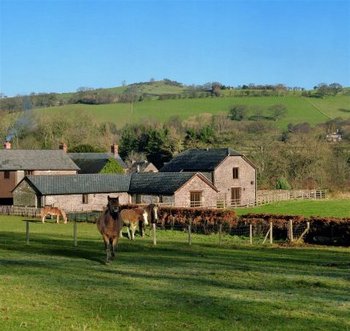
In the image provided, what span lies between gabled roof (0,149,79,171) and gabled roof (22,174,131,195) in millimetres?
9504

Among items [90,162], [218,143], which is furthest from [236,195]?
[218,143]

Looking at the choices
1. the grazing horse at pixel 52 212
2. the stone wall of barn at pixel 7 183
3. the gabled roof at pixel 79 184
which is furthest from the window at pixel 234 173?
the grazing horse at pixel 52 212

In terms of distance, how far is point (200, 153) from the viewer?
7612 centimetres

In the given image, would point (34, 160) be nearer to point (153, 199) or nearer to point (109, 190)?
point (109, 190)

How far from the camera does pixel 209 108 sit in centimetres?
16125

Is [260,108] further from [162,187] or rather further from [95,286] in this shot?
[95,286]

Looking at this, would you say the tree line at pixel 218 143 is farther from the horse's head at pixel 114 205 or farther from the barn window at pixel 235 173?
the horse's head at pixel 114 205

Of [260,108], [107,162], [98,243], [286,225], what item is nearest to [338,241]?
[286,225]

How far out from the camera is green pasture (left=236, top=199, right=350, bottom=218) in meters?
59.0

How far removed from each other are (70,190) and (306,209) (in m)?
23.5

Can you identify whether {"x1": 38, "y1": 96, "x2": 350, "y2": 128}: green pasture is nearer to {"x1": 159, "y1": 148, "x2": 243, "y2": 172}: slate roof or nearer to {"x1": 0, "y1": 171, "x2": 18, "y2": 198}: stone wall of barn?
{"x1": 159, "y1": 148, "x2": 243, "y2": 172}: slate roof

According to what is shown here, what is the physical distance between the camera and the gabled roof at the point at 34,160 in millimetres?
73375

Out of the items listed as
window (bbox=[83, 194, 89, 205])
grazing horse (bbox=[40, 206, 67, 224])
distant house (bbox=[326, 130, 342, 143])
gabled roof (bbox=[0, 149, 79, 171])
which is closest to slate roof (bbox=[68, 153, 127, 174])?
gabled roof (bbox=[0, 149, 79, 171])

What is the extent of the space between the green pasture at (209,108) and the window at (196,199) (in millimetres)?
79342
